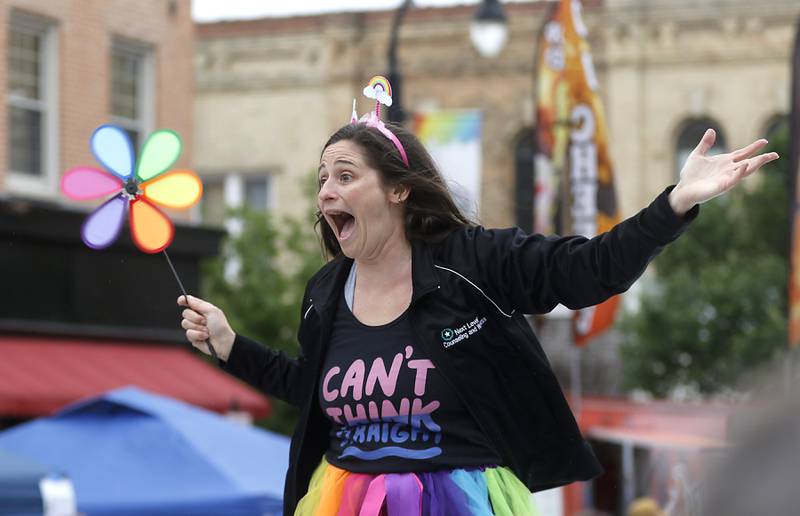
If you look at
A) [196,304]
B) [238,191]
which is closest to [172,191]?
[196,304]

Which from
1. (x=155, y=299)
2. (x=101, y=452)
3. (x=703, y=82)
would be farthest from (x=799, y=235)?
(x=703, y=82)

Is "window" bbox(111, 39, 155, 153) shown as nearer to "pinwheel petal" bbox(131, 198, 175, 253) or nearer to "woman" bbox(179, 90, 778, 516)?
"pinwheel petal" bbox(131, 198, 175, 253)

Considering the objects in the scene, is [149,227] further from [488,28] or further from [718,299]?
[718,299]

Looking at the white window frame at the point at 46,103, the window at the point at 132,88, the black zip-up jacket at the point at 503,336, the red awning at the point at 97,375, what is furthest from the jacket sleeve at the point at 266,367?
the window at the point at 132,88

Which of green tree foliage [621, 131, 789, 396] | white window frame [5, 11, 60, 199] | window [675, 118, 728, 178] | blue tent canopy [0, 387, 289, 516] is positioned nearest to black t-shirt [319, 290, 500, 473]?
blue tent canopy [0, 387, 289, 516]

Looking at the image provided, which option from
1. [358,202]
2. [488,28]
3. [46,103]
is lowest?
[358,202]

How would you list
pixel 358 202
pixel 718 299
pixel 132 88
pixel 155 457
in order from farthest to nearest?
pixel 718 299
pixel 132 88
pixel 155 457
pixel 358 202

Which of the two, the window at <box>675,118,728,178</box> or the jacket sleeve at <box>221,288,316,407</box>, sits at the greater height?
the window at <box>675,118,728,178</box>

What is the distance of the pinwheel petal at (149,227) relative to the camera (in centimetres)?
392

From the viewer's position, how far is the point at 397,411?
3.25 meters

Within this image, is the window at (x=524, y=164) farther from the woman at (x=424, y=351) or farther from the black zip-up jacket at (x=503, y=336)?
the black zip-up jacket at (x=503, y=336)

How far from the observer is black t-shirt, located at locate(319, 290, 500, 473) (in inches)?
127

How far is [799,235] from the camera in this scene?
11141 millimetres

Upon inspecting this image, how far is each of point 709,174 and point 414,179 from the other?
830 millimetres
